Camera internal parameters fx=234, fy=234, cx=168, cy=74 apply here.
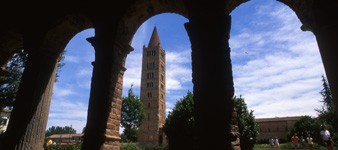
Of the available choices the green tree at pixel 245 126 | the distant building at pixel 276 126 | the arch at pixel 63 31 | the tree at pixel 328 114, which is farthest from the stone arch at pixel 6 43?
the distant building at pixel 276 126

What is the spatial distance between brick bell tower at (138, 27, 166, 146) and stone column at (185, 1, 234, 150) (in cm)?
4961

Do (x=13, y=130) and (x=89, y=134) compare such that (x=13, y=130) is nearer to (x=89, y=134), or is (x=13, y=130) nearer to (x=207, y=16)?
(x=89, y=134)

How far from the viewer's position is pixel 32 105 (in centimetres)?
479

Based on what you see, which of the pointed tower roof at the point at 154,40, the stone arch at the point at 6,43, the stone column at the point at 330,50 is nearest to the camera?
the stone column at the point at 330,50

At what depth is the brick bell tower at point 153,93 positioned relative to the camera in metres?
52.8

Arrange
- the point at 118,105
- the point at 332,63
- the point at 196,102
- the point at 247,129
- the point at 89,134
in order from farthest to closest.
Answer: the point at 247,129 → the point at 118,105 → the point at 89,134 → the point at 196,102 → the point at 332,63

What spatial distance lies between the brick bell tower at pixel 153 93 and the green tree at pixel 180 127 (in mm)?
35123

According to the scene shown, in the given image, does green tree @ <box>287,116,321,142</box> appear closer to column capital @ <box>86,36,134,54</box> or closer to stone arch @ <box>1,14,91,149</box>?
column capital @ <box>86,36,134,54</box>

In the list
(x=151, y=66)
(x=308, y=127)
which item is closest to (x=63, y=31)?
(x=308, y=127)

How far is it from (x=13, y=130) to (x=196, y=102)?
12.2 ft

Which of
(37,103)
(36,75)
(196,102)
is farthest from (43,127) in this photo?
(196,102)

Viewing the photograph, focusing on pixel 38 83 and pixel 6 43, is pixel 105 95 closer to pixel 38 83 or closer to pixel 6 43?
pixel 38 83

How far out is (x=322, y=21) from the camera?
316 cm

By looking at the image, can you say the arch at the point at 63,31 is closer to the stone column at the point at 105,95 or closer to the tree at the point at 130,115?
the stone column at the point at 105,95
